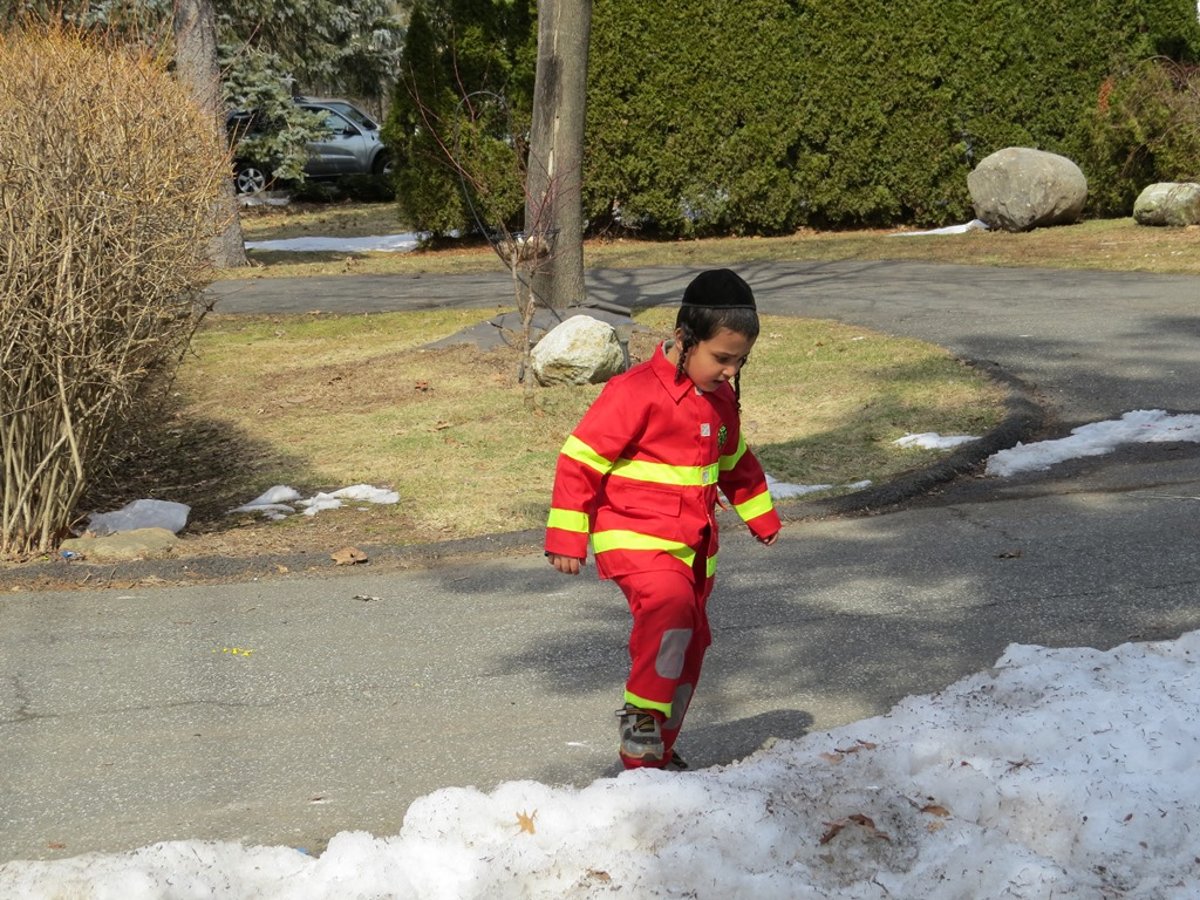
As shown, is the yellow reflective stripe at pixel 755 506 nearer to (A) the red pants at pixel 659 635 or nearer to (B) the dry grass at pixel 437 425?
(A) the red pants at pixel 659 635

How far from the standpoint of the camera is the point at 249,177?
31.2 metres

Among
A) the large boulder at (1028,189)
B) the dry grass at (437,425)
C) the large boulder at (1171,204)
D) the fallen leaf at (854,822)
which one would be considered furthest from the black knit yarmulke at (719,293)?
the large boulder at (1028,189)

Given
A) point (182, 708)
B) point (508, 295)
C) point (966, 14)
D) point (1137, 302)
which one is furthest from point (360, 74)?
point (182, 708)

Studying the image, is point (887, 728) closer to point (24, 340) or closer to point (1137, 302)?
point (24, 340)

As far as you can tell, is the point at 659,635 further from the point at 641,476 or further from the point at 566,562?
the point at 641,476

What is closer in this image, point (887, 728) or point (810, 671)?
point (887, 728)

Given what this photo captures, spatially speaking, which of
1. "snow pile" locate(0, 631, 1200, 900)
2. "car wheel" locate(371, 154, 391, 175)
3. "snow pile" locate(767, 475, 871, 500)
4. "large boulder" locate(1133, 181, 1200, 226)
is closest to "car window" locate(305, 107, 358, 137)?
"car wheel" locate(371, 154, 391, 175)

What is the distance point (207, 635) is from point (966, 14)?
1803cm

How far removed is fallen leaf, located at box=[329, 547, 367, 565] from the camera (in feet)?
23.5

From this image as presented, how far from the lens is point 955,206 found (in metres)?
22.0

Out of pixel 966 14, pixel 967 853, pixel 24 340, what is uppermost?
pixel 966 14

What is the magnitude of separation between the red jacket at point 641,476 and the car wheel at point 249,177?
2777 centimetres

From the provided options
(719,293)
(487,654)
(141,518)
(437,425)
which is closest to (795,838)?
(719,293)

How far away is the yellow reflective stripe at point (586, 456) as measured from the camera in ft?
13.6
